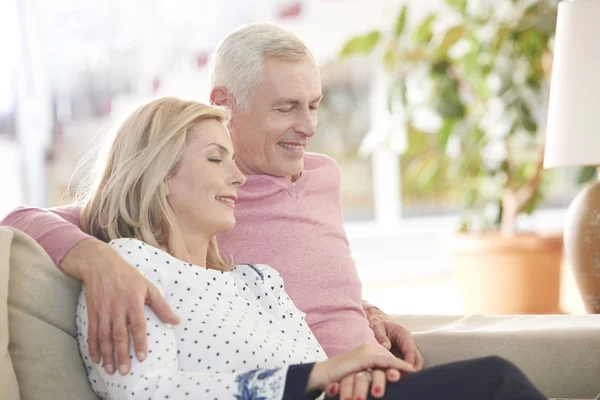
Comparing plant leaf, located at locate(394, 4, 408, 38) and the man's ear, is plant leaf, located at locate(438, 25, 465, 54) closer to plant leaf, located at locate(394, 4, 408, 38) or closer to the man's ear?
plant leaf, located at locate(394, 4, 408, 38)

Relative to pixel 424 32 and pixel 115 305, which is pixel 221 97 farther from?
pixel 424 32

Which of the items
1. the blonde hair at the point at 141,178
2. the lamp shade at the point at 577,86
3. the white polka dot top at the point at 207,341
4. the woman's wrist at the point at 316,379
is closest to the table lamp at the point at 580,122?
the lamp shade at the point at 577,86

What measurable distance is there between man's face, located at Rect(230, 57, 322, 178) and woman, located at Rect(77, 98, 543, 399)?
313mm

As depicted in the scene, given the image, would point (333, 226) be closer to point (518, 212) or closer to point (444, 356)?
point (444, 356)

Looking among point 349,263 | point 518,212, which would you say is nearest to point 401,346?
point 349,263

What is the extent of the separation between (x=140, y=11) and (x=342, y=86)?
156cm

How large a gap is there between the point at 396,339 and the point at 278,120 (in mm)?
550

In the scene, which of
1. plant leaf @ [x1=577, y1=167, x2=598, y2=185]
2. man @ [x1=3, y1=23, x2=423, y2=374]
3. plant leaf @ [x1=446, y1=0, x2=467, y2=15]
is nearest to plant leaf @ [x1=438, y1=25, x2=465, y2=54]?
plant leaf @ [x1=446, y1=0, x2=467, y2=15]

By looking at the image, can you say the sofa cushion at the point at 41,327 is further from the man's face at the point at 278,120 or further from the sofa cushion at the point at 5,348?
the man's face at the point at 278,120

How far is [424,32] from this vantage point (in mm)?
3854

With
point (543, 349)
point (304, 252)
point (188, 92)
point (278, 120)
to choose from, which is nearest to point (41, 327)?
point (304, 252)

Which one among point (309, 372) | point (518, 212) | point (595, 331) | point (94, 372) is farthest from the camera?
point (518, 212)

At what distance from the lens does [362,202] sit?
20.5ft

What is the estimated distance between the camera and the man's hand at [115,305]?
119 centimetres
